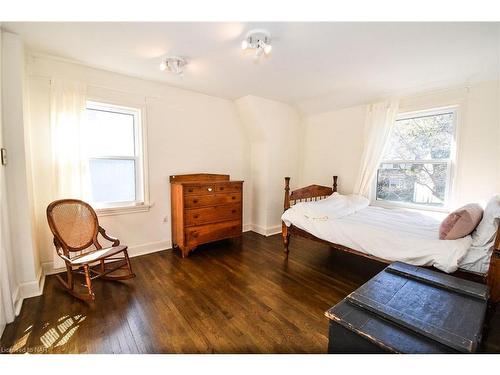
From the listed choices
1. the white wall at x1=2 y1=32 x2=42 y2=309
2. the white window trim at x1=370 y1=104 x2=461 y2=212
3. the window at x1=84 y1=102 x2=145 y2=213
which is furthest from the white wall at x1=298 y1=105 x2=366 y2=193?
the white wall at x1=2 y1=32 x2=42 y2=309

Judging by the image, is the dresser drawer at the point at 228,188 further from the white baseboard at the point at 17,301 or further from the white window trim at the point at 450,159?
the white window trim at the point at 450,159

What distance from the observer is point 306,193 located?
3.48 metres

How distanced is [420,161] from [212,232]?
301cm

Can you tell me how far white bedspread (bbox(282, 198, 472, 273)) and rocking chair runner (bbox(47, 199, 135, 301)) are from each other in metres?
2.05

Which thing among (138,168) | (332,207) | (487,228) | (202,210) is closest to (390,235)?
(487,228)

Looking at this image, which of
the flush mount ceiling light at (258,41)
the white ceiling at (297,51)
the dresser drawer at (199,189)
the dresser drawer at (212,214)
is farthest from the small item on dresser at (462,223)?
the dresser drawer at (199,189)

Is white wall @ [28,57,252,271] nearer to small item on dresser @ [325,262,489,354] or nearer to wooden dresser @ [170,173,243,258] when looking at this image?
wooden dresser @ [170,173,243,258]

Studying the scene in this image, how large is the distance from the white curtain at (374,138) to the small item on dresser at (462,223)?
59.9 inches

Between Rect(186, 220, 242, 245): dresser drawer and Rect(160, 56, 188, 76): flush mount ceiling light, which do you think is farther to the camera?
Rect(186, 220, 242, 245): dresser drawer

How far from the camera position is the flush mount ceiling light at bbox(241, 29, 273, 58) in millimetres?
1816

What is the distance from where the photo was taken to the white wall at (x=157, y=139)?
2.32 m

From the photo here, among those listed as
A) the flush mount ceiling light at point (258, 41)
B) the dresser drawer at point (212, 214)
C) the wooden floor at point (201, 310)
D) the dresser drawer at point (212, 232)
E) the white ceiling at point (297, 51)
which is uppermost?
the white ceiling at point (297, 51)
